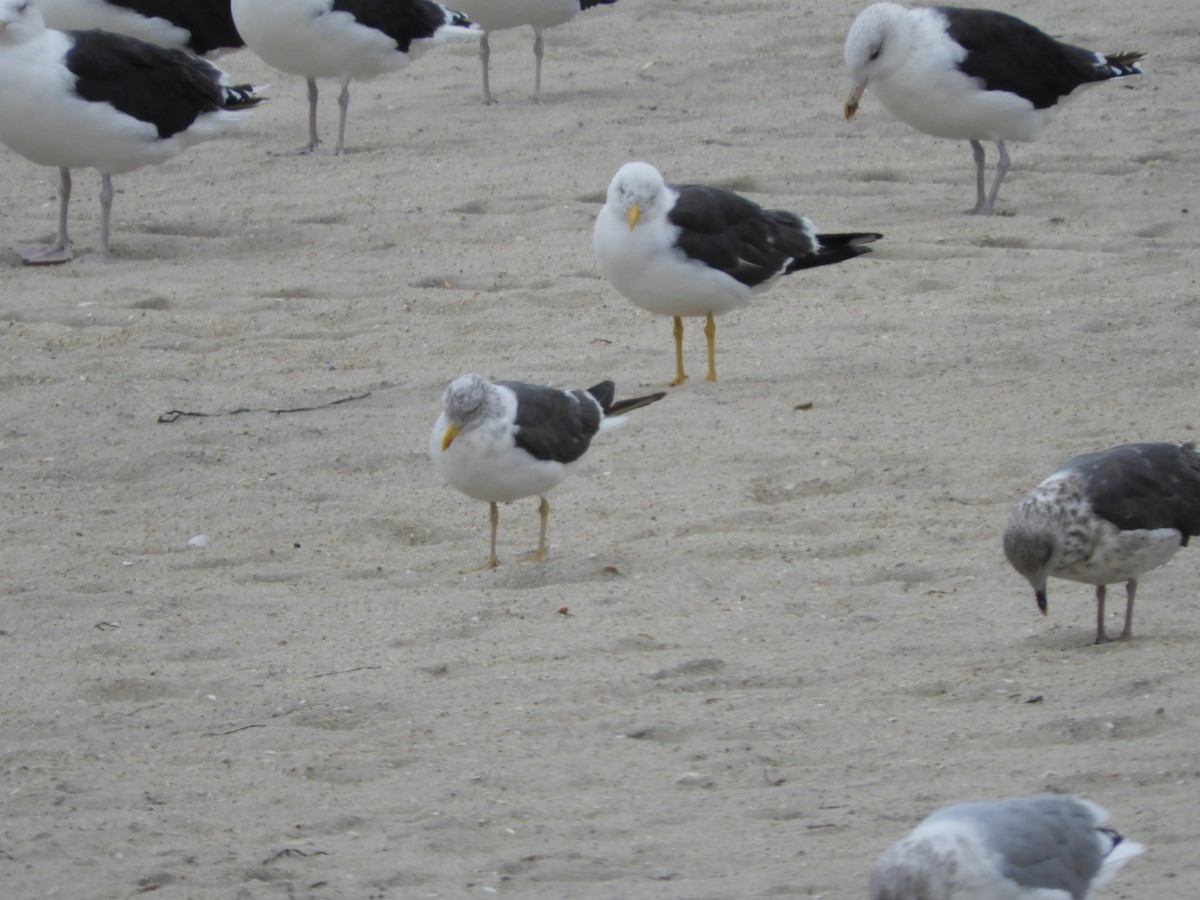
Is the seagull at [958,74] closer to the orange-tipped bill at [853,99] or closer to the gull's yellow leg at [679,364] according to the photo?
the orange-tipped bill at [853,99]

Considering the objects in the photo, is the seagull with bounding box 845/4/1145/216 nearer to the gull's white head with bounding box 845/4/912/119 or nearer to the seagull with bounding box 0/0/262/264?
the gull's white head with bounding box 845/4/912/119

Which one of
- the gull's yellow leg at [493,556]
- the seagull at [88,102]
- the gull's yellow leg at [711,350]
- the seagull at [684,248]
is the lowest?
the gull's yellow leg at [493,556]

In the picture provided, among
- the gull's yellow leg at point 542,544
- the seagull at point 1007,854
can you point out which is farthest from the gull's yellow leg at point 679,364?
the seagull at point 1007,854

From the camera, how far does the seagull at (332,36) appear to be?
35.1ft

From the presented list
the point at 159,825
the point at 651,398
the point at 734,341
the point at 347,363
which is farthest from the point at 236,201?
the point at 159,825

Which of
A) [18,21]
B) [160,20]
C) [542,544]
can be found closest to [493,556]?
[542,544]

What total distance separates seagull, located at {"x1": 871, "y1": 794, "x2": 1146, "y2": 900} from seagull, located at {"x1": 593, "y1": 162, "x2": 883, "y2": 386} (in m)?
4.08

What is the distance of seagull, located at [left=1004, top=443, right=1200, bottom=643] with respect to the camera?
181 inches

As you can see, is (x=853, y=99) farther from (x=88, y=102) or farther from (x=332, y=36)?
(x=88, y=102)

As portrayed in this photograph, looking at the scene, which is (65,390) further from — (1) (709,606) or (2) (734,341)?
(1) (709,606)

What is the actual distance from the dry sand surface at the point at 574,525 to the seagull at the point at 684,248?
12.9 inches

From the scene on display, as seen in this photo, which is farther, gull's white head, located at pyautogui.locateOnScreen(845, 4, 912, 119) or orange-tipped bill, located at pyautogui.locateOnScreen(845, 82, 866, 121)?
orange-tipped bill, located at pyautogui.locateOnScreen(845, 82, 866, 121)

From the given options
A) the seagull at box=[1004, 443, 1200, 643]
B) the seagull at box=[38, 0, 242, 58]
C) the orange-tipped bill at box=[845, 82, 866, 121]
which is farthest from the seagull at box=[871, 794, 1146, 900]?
the seagull at box=[38, 0, 242, 58]

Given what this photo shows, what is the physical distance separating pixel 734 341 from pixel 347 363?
173 cm
